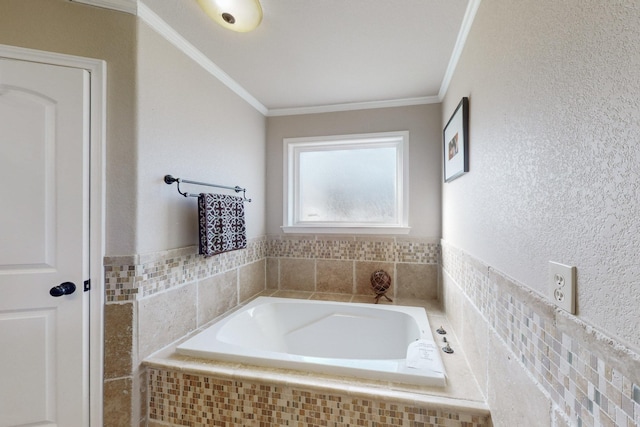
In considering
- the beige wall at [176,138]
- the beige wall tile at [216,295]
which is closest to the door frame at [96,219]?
the beige wall at [176,138]

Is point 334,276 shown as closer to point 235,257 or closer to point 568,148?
point 235,257

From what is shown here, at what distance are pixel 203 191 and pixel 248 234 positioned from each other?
0.64 m

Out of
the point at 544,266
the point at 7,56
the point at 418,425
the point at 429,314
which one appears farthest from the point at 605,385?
the point at 7,56

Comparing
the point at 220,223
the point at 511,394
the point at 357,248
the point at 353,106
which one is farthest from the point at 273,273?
the point at 511,394

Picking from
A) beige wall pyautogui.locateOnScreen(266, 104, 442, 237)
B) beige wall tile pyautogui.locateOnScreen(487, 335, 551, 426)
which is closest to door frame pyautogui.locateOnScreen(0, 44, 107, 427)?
beige wall pyautogui.locateOnScreen(266, 104, 442, 237)

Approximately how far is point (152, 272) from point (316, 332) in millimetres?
1248

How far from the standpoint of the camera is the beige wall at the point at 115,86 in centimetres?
122

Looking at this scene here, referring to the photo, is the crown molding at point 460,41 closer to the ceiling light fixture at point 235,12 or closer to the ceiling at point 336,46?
the ceiling at point 336,46

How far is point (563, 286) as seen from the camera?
23.6 inches

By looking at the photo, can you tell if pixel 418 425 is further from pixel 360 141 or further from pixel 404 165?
pixel 360 141

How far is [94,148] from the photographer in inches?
Result: 48.4

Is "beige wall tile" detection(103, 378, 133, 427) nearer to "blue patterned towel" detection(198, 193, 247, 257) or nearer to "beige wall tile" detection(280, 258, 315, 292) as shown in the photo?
"blue patterned towel" detection(198, 193, 247, 257)

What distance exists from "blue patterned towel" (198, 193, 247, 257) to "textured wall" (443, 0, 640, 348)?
147 cm

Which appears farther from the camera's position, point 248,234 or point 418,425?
point 248,234
